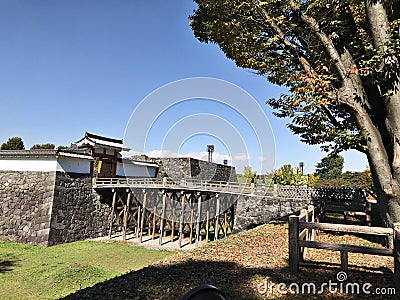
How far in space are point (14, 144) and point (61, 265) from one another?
2421cm

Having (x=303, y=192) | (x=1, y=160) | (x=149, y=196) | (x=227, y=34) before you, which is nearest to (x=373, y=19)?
(x=227, y=34)

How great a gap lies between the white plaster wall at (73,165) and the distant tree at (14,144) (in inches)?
659

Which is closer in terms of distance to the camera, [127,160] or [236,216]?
[236,216]

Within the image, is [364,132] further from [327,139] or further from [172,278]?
[172,278]

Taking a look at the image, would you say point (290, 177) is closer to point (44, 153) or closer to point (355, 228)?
point (44, 153)

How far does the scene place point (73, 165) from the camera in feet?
A: 54.9

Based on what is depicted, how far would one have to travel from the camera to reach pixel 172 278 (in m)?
4.04

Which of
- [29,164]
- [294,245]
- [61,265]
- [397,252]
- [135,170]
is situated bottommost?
[61,265]

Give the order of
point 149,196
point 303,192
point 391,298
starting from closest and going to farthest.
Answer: point 391,298 < point 303,192 < point 149,196

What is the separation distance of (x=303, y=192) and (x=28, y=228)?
Answer: 634 inches

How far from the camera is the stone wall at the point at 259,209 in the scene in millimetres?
16312

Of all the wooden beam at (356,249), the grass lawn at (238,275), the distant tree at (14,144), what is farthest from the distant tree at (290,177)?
the distant tree at (14,144)

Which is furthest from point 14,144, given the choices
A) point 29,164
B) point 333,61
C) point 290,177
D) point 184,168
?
point 333,61

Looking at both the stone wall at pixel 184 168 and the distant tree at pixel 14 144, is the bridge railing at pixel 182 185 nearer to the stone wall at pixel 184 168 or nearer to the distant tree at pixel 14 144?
the stone wall at pixel 184 168
